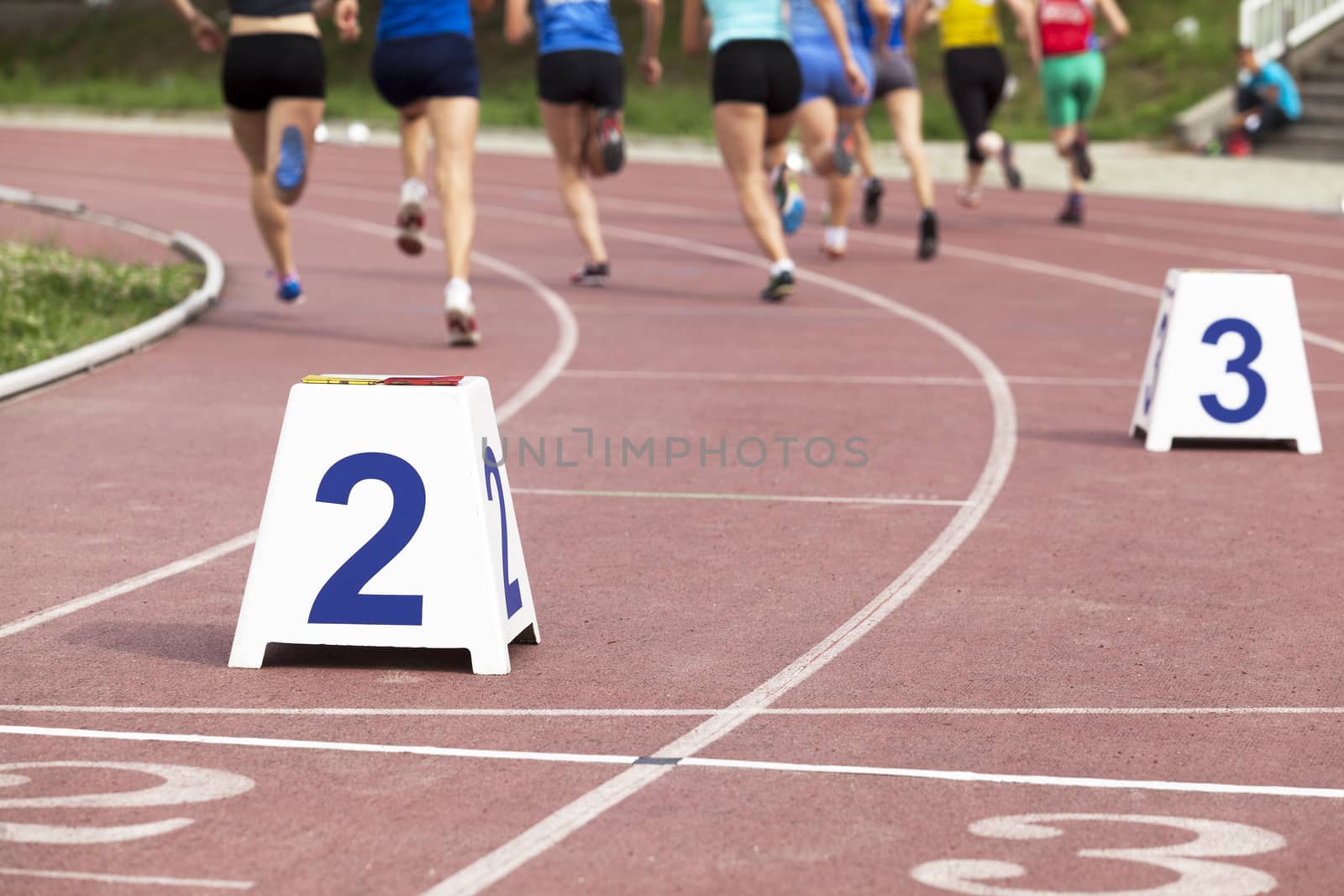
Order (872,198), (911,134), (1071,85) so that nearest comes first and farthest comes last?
(911,134), (872,198), (1071,85)

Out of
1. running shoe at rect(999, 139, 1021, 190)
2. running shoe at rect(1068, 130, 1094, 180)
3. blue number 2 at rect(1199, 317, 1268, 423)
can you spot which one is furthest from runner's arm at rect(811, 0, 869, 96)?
running shoe at rect(999, 139, 1021, 190)

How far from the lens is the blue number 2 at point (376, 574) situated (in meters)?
5.48

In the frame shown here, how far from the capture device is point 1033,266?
16766mm

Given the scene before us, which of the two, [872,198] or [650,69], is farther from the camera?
[872,198]

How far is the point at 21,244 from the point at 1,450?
672 cm

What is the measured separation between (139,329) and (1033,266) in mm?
7358

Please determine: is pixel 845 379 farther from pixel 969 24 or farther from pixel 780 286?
pixel 969 24

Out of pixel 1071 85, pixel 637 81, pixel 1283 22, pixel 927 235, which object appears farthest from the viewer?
pixel 637 81

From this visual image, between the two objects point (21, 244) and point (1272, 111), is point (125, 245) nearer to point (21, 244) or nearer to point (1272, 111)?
point (21, 244)

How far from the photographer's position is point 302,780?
14.9 ft

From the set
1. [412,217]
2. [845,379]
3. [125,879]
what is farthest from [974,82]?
[125,879]

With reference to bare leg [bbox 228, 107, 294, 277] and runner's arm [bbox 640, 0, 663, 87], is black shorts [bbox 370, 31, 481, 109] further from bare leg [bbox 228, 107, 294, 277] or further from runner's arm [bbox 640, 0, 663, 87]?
runner's arm [bbox 640, 0, 663, 87]

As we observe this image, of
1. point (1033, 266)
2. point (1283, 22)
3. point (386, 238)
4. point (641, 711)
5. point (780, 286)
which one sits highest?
point (1283, 22)

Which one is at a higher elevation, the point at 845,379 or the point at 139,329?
the point at 139,329
